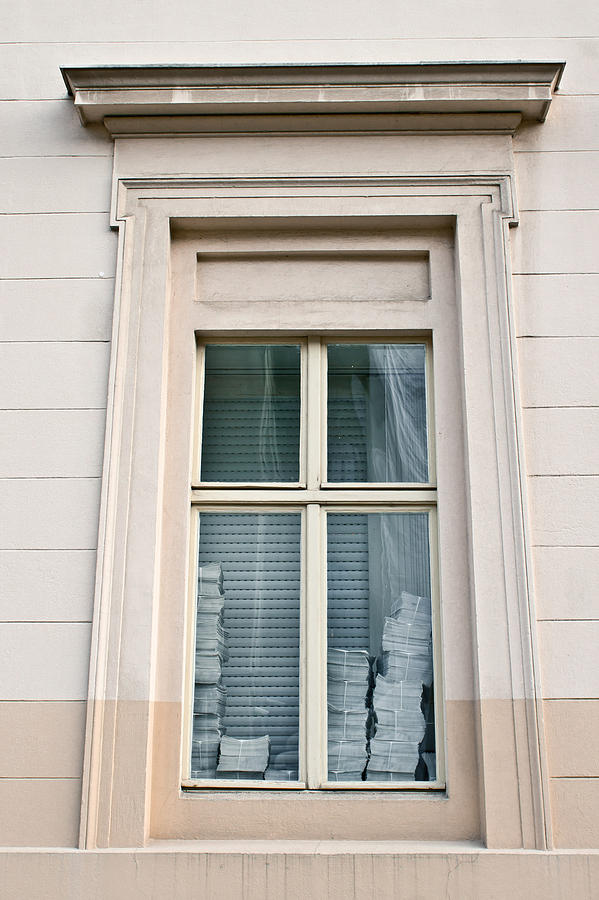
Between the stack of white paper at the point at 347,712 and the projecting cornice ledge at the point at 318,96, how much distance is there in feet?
7.90

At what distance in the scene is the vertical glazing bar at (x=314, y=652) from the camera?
392 centimetres

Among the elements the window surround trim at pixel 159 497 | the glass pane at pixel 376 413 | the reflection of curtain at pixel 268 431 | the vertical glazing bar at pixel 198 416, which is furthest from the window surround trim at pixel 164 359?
A: the reflection of curtain at pixel 268 431

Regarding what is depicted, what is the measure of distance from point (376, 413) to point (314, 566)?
2.46 feet

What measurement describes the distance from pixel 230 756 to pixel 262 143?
107 inches

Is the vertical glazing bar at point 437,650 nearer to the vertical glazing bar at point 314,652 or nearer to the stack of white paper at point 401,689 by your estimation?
the stack of white paper at point 401,689

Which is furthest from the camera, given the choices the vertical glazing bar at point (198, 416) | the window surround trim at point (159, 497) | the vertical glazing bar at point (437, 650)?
the vertical glazing bar at point (198, 416)

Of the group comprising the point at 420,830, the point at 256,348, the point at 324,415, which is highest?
the point at 256,348

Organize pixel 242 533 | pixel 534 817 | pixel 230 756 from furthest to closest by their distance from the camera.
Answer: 1. pixel 242 533
2. pixel 230 756
3. pixel 534 817

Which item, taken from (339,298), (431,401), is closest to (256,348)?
(339,298)

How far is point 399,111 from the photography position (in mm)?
4441

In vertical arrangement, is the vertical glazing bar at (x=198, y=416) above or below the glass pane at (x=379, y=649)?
above

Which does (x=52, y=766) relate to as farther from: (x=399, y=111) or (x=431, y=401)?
(x=399, y=111)

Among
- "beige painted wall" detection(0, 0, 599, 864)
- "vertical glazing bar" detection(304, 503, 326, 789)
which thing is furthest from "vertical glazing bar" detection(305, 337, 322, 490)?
"beige painted wall" detection(0, 0, 599, 864)

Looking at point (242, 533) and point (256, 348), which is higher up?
point (256, 348)
